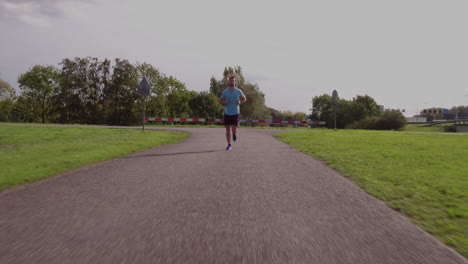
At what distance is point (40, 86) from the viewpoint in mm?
53719

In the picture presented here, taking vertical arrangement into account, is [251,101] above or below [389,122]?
above

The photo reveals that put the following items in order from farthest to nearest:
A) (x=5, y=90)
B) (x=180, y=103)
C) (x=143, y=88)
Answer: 1. (x=180, y=103)
2. (x=5, y=90)
3. (x=143, y=88)

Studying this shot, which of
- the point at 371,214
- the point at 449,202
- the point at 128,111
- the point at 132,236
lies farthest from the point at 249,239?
the point at 128,111

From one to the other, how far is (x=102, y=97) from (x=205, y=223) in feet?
176

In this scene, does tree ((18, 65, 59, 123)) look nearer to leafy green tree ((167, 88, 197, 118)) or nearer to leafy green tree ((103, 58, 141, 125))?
leafy green tree ((103, 58, 141, 125))

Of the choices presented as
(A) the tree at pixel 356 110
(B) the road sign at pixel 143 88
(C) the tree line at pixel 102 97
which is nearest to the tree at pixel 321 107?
(A) the tree at pixel 356 110

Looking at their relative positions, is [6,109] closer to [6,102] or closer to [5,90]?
[6,102]

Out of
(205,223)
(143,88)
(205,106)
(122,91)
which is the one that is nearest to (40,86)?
(122,91)

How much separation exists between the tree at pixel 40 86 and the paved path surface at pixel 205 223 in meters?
60.0

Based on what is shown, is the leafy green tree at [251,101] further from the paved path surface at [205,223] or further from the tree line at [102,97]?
the paved path surface at [205,223]

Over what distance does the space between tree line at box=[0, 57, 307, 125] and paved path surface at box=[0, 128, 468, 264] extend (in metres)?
44.0

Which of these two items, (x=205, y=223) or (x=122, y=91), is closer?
(x=205, y=223)

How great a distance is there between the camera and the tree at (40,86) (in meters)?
53.2

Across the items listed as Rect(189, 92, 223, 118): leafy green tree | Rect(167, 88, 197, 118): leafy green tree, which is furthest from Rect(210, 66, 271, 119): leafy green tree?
Rect(167, 88, 197, 118): leafy green tree
